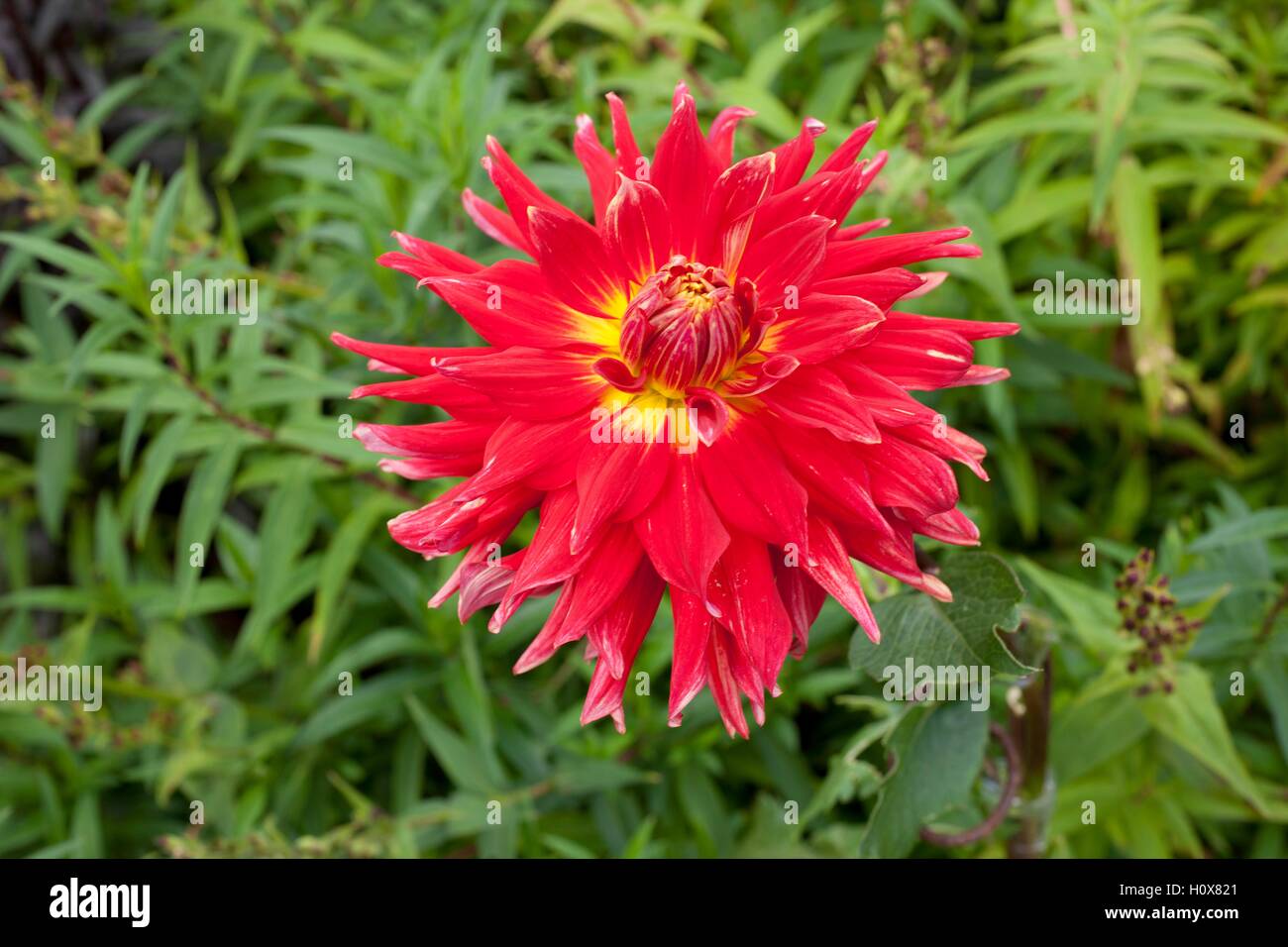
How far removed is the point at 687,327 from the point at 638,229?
0.11 meters

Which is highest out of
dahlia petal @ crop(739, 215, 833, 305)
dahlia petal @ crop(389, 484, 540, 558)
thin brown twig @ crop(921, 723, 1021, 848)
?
dahlia petal @ crop(739, 215, 833, 305)

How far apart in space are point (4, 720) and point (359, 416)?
2.74 ft

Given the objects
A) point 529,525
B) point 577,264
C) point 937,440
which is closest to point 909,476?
point 937,440

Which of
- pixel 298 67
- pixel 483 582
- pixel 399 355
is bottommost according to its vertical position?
pixel 483 582

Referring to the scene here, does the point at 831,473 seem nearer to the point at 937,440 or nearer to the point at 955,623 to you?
the point at 937,440

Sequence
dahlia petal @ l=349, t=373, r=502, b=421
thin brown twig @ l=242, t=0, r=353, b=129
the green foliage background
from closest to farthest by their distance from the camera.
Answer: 1. dahlia petal @ l=349, t=373, r=502, b=421
2. the green foliage background
3. thin brown twig @ l=242, t=0, r=353, b=129

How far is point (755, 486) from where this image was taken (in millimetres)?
996

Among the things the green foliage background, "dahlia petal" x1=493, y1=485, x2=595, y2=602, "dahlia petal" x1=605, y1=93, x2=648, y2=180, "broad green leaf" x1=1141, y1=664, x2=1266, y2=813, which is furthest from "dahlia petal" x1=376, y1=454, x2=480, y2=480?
"broad green leaf" x1=1141, y1=664, x2=1266, y2=813

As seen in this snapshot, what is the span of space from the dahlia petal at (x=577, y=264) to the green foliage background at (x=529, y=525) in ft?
1.65

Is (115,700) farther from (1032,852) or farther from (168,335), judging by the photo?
(1032,852)

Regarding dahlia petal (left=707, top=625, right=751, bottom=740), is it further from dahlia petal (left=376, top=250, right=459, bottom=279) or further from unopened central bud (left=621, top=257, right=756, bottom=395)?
dahlia petal (left=376, top=250, right=459, bottom=279)

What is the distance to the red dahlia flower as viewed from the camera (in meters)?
0.97

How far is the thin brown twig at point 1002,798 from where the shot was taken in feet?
4.40

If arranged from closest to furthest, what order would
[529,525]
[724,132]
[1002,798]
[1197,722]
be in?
[724,132] < [1002,798] < [1197,722] < [529,525]
